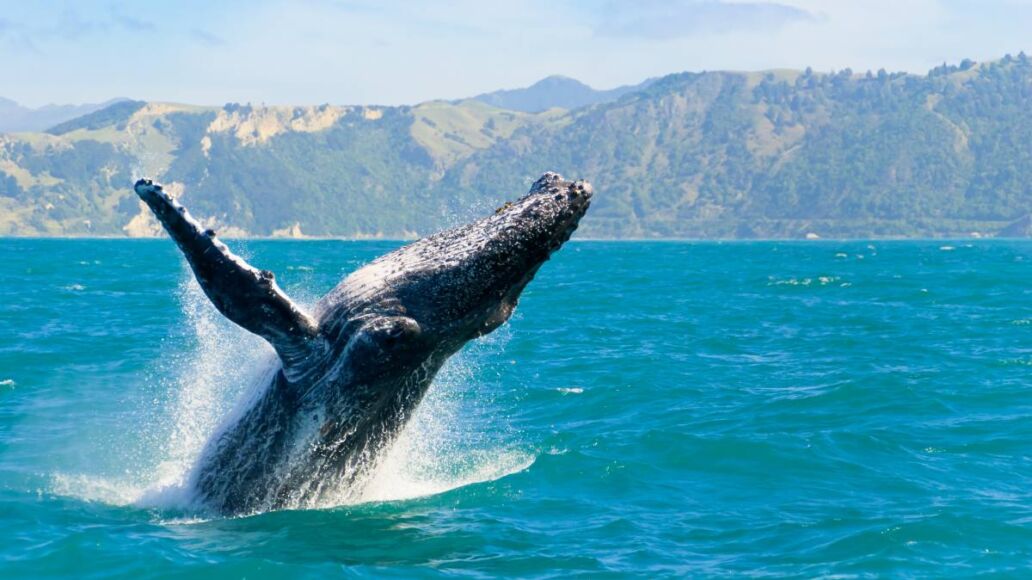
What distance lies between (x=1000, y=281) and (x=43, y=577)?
49038 millimetres

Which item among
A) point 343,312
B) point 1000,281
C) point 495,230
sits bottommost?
point 1000,281

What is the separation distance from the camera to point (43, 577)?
8.99 m

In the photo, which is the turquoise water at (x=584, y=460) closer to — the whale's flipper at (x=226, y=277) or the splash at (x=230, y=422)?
the splash at (x=230, y=422)

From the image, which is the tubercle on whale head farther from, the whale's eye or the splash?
the splash

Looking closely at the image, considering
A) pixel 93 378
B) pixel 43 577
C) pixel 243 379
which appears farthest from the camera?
pixel 93 378

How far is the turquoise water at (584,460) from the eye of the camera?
32.0 feet

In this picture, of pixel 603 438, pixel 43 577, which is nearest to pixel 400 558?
pixel 43 577

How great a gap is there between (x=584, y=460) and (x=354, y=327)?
5228 millimetres

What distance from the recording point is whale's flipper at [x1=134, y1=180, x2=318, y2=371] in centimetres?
853

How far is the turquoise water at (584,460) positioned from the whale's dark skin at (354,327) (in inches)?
22.2

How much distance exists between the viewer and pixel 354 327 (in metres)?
9.19

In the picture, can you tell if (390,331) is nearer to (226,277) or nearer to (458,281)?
(458,281)

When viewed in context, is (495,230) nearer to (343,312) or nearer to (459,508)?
(343,312)

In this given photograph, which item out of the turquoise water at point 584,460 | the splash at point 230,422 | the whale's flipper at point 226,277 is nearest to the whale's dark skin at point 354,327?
the whale's flipper at point 226,277
